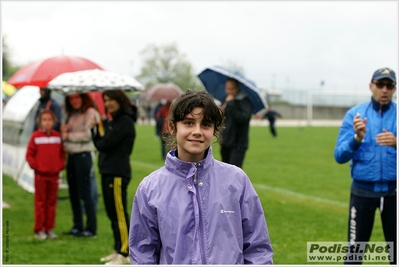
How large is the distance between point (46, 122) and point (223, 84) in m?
2.29

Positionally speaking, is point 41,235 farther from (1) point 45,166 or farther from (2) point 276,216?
(2) point 276,216

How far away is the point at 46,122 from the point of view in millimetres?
8586

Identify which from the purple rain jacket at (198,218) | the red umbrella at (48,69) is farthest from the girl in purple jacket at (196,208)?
the red umbrella at (48,69)

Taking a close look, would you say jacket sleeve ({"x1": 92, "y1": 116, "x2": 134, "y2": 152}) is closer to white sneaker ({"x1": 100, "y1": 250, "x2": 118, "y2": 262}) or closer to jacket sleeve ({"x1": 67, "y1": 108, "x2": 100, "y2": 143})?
white sneaker ({"x1": 100, "y1": 250, "x2": 118, "y2": 262})

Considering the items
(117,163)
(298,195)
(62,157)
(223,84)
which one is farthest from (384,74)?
(298,195)

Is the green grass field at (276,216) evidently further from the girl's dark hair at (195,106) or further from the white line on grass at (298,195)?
the girl's dark hair at (195,106)

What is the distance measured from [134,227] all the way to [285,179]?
11658mm

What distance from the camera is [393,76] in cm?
573

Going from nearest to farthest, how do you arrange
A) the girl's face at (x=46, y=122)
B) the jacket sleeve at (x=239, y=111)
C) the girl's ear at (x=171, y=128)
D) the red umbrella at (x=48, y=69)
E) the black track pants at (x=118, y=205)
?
the girl's ear at (x=171, y=128), the black track pants at (x=118, y=205), the jacket sleeve at (x=239, y=111), the girl's face at (x=46, y=122), the red umbrella at (x=48, y=69)

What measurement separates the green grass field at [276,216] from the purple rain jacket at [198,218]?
3800 millimetres

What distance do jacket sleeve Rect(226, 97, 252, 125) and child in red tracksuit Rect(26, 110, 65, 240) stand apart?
2108mm

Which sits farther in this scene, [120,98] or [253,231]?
[120,98]

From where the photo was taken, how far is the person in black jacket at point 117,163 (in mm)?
7059

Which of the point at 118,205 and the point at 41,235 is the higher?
the point at 118,205
